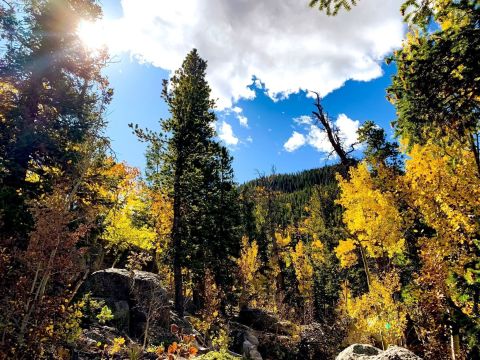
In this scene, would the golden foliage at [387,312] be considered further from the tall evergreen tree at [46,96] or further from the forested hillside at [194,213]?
the tall evergreen tree at [46,96]

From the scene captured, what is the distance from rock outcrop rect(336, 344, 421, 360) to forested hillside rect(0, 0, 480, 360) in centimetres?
6

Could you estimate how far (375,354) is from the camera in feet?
28.7

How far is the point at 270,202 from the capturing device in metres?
29.0

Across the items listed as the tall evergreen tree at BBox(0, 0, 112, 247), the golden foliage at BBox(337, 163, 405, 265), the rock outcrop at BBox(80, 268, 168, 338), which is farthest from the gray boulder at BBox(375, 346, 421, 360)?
the tall evergreen tree at BBox(0, 0, 112, 247)

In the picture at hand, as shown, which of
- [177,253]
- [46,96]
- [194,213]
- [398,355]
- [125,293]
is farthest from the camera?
[194,213]

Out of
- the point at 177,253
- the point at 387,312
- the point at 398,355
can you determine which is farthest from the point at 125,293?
the point at 398,355

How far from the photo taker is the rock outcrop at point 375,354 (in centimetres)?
737

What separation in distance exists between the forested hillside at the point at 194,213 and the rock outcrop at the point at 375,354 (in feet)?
0.20

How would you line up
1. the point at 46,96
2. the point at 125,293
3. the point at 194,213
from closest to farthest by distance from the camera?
the point at 46,96 < the point at 125,293 < the point at 194,213

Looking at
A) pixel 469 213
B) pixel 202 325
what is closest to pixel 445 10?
pixel 469 213

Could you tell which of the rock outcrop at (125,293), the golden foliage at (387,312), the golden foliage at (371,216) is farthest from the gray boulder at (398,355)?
the rock outcrop at (125,293)

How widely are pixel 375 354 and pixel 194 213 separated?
14362mm

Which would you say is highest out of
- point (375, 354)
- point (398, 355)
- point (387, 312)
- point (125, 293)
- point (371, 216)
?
point (371, 216)

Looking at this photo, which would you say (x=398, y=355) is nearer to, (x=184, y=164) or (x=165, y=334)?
(x=165, y=334)
